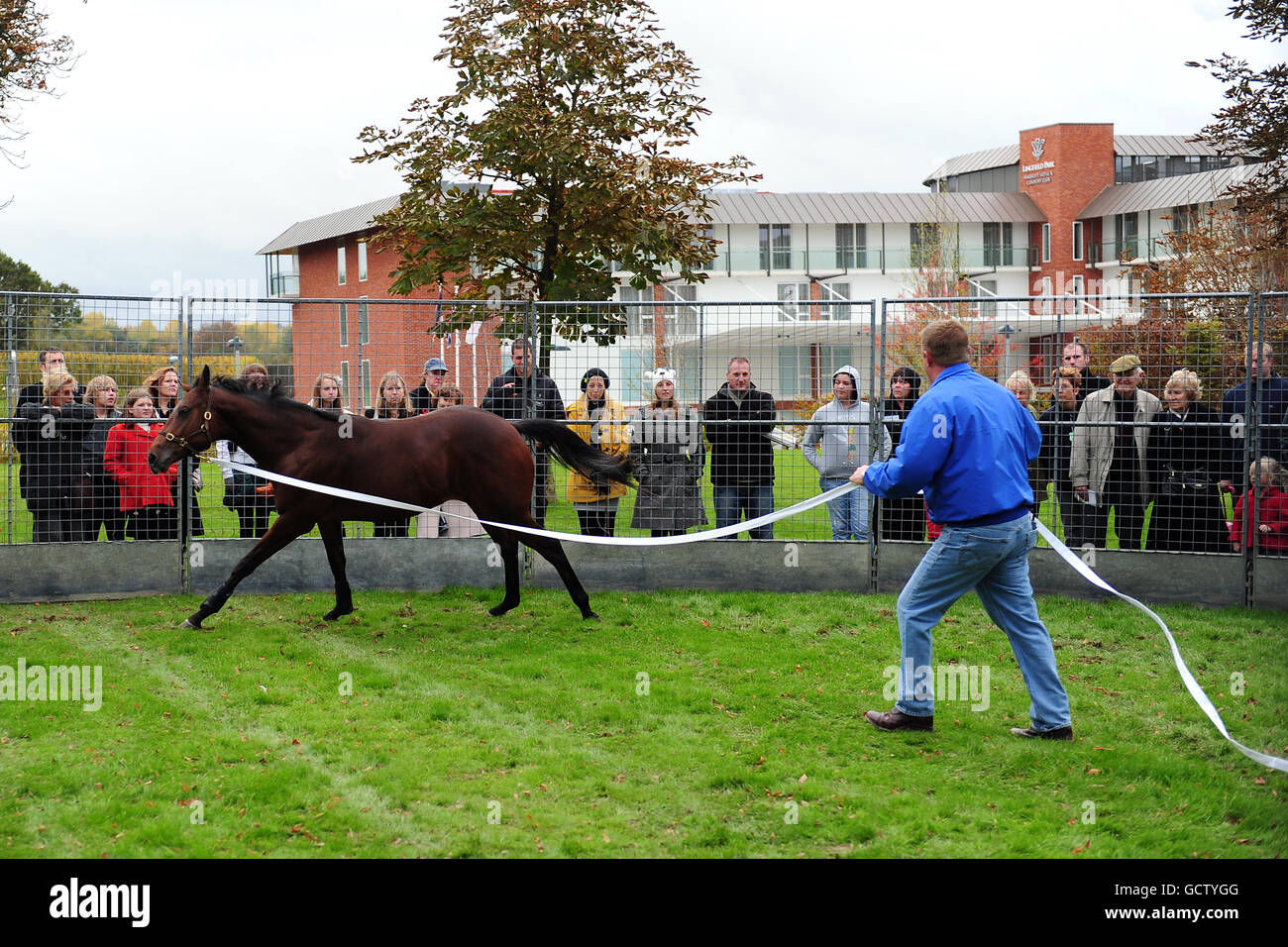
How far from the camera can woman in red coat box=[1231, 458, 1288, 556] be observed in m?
9.77

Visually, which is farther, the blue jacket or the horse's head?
the horse's head

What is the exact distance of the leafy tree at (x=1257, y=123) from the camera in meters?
15.3

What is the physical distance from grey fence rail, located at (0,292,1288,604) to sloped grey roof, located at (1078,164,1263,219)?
45959 millimetres

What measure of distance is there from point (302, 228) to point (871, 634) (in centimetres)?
5361

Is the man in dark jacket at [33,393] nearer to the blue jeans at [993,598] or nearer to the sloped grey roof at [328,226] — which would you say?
the blue jeans at [993,598]

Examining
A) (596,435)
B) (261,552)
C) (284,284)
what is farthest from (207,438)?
(284,284)

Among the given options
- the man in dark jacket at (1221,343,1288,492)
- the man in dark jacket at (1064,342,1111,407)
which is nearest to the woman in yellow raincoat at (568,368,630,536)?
the man in dark jacket at (1064,342,1111,407)

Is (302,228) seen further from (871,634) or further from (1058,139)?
(871,634)

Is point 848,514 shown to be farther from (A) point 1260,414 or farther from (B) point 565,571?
(A) point 1260,414

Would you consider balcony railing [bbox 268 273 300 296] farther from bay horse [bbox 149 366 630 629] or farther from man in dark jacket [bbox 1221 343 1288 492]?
man in dark jacket [bbox 1221 343 1288 492]

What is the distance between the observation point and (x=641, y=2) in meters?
13.5

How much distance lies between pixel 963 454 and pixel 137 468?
777 centimetres

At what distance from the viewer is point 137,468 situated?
1051 cm
